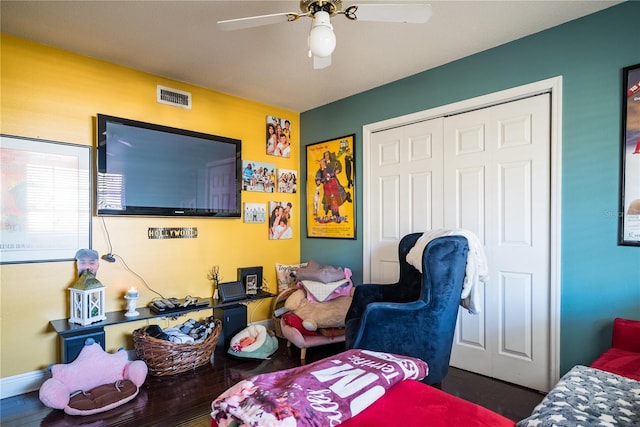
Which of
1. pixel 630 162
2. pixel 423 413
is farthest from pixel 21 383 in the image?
pixel 630 162

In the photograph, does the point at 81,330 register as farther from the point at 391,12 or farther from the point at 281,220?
the point at 391,12

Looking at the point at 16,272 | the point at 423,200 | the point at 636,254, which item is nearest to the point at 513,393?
the point at 636,254

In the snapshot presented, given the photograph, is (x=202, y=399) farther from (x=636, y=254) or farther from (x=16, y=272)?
(x=636, y=254)

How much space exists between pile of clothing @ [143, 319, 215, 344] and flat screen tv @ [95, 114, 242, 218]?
940 mm

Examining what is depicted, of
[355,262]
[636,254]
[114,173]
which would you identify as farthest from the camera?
[355,262]

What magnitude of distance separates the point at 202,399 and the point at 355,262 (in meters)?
1.85

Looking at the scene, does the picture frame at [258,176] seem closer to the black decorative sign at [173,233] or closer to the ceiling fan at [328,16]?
the black decorative sign at [173,233]

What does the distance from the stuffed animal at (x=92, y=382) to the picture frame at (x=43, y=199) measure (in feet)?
2.51

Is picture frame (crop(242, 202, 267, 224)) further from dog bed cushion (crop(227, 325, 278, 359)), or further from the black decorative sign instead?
dog bed cushion (crop(227, 325, 278, 359))

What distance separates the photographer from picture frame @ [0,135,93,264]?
236 centimetres

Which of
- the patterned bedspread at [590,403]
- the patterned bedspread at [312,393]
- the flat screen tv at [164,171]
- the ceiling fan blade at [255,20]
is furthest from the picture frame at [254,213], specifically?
the patterned bedspread at [590,403]

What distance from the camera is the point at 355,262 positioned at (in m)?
3.55

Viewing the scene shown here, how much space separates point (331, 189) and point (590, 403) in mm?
2806

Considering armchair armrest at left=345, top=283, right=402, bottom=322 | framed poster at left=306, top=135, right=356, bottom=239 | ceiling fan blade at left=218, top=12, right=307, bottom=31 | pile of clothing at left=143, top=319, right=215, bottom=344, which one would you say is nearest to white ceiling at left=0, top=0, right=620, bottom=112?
ceiling fan blade at left=218, top=12, right=307, bottom=31
